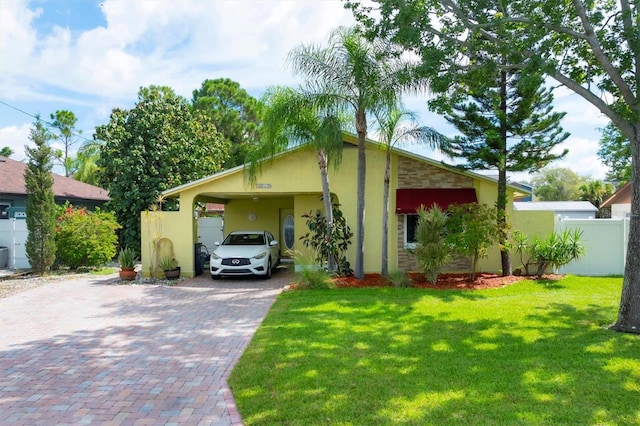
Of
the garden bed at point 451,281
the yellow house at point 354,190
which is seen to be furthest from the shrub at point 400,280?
the yellow house at point 354,190

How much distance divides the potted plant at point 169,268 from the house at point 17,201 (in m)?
6.70

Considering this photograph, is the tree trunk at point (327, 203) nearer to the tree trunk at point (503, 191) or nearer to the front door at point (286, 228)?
the tree trunk at point (503, 191)

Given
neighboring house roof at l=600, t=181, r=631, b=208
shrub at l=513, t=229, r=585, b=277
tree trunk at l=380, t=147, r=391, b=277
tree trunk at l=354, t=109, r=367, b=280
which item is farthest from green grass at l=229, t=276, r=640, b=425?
neighboring house roof at l=600, t=181, r=631, b=208

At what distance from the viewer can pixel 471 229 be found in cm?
1213

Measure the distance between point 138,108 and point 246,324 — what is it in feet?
47.3

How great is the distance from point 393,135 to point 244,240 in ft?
20.0

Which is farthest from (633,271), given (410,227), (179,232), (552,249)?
(179,232)

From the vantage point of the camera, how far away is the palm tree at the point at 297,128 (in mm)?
12156

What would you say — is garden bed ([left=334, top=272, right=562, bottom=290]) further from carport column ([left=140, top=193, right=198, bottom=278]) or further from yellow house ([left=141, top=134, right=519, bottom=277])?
carport column ([left=140, top=193, right=198, bottom=278])

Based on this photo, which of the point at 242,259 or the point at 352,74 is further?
the point at 242,259

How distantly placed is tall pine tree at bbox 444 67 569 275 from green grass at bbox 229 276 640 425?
14.9 ft

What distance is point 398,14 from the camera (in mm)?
8578

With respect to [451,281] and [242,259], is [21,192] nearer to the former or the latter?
[242,259]

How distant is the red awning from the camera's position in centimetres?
1401
